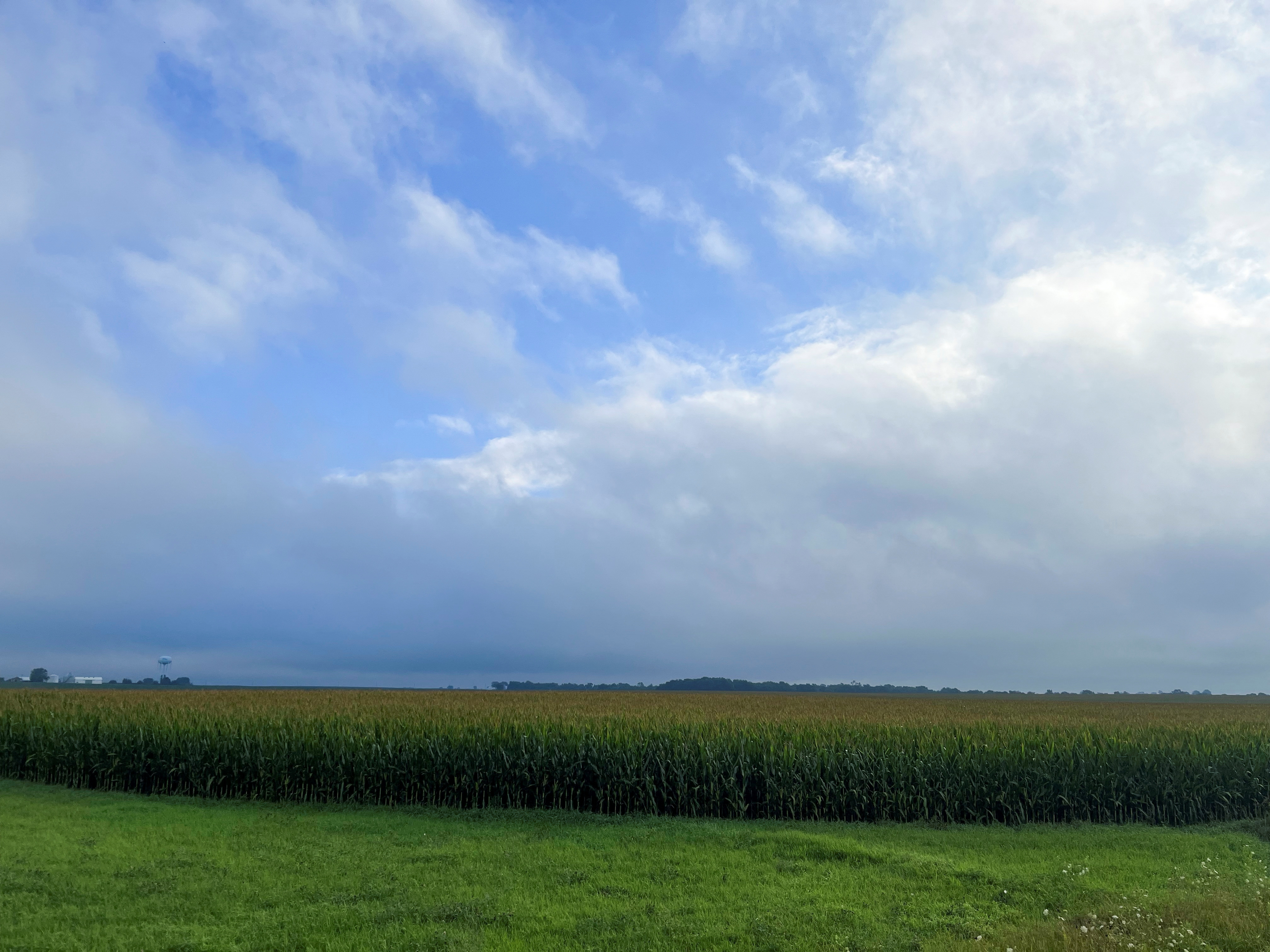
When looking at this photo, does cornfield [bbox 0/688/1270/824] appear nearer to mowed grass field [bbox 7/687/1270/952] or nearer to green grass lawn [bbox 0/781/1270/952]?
mowed grass field [bbox 7/687/1270/952]

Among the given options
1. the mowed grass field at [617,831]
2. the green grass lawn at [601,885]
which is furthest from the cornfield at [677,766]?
the green grass lawn at [601,885]

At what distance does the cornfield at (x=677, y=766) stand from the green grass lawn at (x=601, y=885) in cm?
113

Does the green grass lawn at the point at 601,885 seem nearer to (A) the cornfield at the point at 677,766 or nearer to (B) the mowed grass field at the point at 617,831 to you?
(B) the mowed grass field at the point at 617,831

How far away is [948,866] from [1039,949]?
168 inches

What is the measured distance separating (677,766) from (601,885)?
6742 mm

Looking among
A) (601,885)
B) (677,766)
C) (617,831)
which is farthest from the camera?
(677,766)

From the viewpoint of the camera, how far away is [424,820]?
17.3 metres

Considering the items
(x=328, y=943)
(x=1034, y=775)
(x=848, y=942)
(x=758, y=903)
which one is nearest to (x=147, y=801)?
(x=328, y=943)

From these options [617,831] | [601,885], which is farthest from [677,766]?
[601,885]

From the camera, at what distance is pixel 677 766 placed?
1862cm

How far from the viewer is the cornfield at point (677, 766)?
61.1ft

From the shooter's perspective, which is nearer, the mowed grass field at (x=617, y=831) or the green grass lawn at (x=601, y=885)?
the green grass lawn at (x=601, y=885)

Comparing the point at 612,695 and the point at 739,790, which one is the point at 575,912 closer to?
the point at 739,790

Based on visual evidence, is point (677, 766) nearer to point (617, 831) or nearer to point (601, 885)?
point (617, 831)
